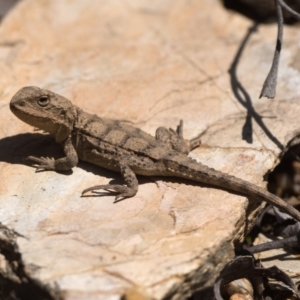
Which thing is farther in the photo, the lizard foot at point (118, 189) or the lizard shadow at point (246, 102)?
the lizard shadow at point (246, 102)

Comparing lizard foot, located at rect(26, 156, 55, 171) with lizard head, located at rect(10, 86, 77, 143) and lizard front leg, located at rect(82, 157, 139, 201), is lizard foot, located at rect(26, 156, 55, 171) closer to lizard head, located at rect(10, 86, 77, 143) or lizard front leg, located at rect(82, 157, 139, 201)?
lizard head, located at rect(10, 86, 77, 143)

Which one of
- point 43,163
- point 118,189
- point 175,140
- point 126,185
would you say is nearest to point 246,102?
point 175,140

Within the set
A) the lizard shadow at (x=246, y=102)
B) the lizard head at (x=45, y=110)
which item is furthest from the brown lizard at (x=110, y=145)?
the lizard shadow at (x=246, y=102)

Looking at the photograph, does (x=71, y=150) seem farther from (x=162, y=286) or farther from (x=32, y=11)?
(x=32, y=11)

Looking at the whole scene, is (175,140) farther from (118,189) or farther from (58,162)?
(58,162)

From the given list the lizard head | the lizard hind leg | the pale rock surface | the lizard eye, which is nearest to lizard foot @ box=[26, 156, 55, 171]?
the pale rock surface

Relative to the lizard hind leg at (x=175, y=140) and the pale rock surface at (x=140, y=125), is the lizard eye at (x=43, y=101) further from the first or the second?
the lizard hind leg at (x=175, y=140)
